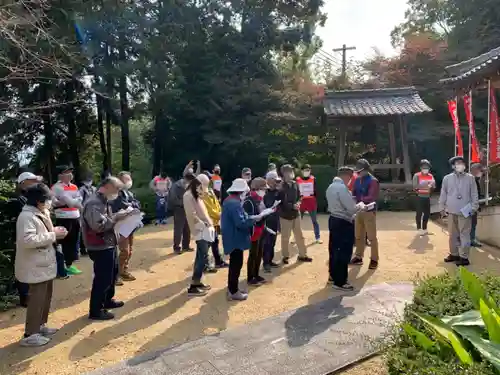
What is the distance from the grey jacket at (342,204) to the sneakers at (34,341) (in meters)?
3.96

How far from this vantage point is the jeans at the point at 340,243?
6.18m

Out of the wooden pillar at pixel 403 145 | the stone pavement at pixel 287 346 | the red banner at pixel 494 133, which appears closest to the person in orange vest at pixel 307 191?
the red banner at pixel 494 133

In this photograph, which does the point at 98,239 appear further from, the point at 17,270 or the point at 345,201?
the point at 345,201

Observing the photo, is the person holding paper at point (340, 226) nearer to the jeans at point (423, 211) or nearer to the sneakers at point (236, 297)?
the sneakers at point (236, 297)

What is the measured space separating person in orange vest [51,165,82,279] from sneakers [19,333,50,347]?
2504mm

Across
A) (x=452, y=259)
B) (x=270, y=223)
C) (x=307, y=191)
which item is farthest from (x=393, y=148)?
(x=270, y=223)

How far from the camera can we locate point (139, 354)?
4387 millimetres

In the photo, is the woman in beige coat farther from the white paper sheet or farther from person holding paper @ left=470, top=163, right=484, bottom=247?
person holding paper @ left=470, top=163, right=484, bottom=247

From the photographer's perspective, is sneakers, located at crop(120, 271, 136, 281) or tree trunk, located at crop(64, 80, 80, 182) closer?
sneakers, located at crop(120, 271, 136, 281)

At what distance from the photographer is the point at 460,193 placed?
7609 mm

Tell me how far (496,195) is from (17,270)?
356 inches

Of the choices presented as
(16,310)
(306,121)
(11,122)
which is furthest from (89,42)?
(16,310)

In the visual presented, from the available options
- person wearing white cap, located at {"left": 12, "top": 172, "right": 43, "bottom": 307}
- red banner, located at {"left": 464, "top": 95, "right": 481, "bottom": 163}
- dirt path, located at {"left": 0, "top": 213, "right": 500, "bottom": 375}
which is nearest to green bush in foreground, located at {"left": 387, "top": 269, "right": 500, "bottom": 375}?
dirt path, located at {"left": 0, "top": 213, "right": 500, "bottom": 375}

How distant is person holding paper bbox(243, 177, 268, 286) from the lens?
626cm
